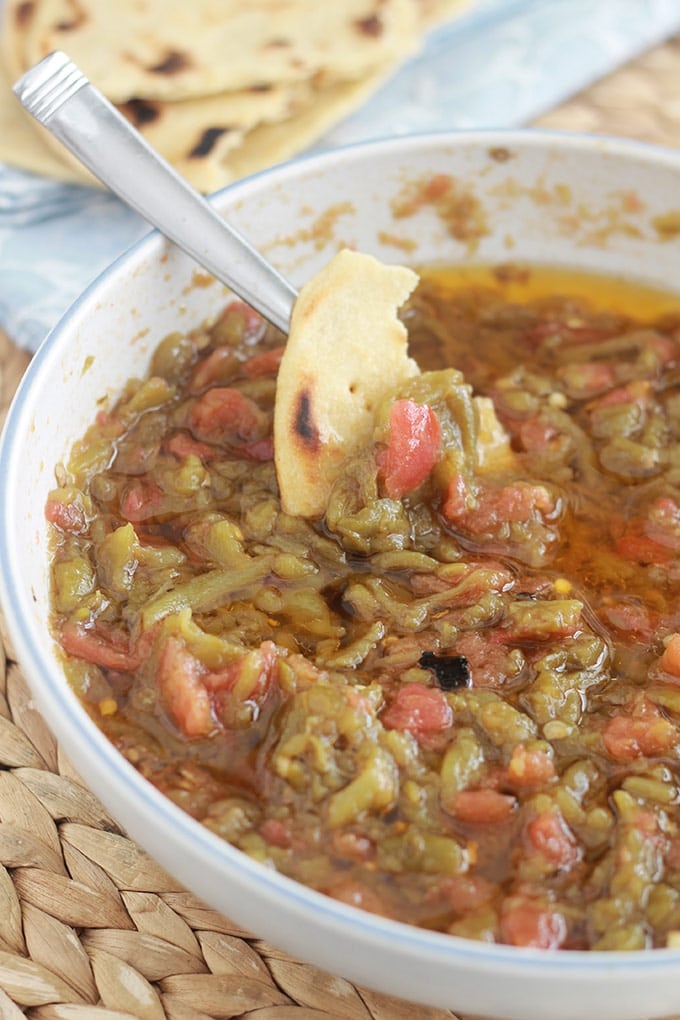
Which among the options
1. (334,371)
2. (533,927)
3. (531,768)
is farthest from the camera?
(334,371)

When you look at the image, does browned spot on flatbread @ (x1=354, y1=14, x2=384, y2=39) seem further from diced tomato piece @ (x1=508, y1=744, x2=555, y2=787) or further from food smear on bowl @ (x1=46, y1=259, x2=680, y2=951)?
diced tomato piece @ (x1=508, y1=744, x2=555, y2=787)

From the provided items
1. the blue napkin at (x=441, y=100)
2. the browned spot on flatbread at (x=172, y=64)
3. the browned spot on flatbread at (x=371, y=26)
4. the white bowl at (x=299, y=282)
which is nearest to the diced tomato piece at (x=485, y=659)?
the white bowl at (x=299, y=282)

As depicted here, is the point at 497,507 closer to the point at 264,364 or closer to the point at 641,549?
the point at 641,549

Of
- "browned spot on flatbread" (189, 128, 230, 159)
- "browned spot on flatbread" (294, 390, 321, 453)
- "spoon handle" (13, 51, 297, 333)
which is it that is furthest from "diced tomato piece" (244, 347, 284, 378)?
"browned spot on flatbread" (189, 128, 230, 159)

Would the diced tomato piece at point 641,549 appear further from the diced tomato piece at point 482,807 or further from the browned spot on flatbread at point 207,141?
the browned spot on flatbread at point 207,141

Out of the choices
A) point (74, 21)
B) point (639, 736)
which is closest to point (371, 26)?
point (74, 21)
